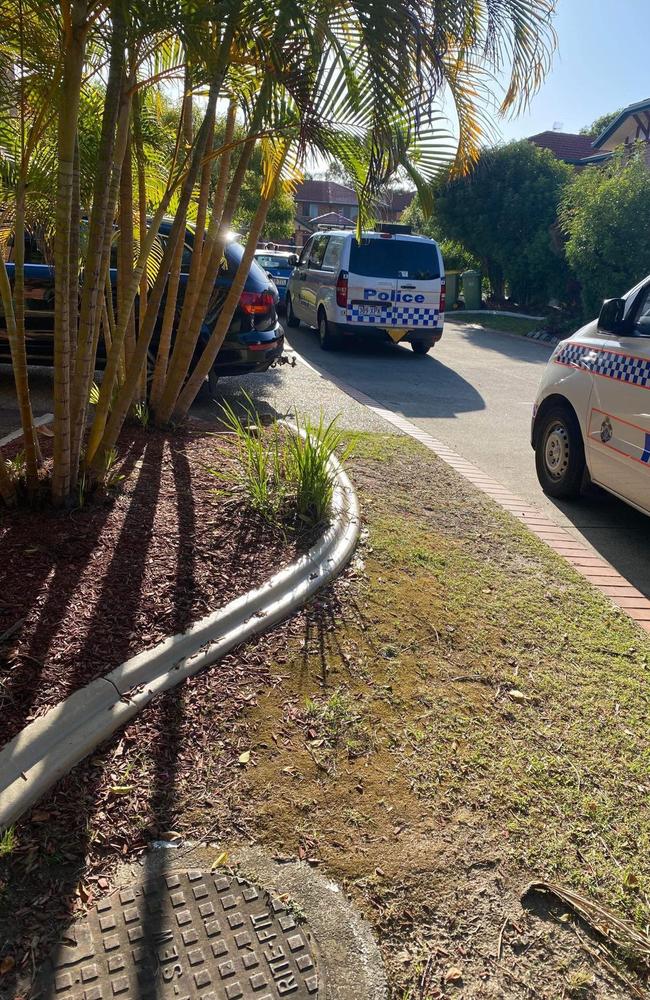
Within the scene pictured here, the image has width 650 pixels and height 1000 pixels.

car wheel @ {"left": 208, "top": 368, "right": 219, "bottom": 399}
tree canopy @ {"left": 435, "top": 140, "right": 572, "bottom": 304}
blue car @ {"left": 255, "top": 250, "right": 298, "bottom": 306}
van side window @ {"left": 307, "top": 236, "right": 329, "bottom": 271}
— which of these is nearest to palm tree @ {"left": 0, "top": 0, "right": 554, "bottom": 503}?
car wheel @ {"left": 208, "top": 368, "right": 219, "bottom": 399}

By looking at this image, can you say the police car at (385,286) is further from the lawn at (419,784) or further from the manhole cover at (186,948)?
the manhole cover at (186,948)

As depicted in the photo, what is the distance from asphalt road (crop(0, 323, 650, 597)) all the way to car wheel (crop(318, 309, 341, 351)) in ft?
0.64

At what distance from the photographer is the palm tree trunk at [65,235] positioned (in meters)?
3.08

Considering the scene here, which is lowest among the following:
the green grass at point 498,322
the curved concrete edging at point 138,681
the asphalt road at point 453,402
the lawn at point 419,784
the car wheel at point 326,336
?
the lawn at point 419,784

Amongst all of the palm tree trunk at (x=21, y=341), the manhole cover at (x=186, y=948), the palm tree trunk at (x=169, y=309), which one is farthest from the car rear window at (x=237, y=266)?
the manhole cover at (x=186, y=948)

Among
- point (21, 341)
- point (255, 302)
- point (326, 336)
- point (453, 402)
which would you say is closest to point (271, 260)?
point (326, 336)

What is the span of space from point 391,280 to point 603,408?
293 inches

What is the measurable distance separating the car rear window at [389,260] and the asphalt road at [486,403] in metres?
1.43

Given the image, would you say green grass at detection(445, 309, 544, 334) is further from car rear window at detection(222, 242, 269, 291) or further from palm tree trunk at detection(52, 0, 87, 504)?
palm tree trunk at detection(52, 0, 87, 504)

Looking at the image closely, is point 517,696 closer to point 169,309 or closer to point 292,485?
point 292,485

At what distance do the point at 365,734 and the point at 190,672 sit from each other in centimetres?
74

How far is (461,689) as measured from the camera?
3.10 m

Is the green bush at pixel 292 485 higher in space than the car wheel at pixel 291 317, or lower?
lower

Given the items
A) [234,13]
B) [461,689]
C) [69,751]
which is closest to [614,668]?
[461,689]
